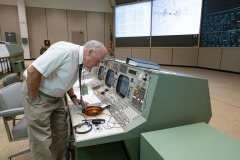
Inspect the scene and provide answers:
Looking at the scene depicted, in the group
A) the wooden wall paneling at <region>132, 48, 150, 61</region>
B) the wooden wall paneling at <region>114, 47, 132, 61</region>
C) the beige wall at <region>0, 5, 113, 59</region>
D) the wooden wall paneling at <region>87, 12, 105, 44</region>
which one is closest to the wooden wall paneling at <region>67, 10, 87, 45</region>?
the beige wall at <region>0, 5, 113, 59</region>

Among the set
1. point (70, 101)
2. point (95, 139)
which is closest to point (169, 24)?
point (70, 101)

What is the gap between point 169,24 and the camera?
6.77 metres

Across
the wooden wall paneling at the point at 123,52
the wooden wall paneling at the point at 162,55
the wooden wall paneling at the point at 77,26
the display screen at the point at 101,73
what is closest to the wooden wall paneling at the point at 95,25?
the wooden wall paneling at the point at 77,26

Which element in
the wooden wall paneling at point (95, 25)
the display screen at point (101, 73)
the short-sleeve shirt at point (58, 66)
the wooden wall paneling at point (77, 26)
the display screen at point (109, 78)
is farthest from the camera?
the wooden wall paneling at point (95, 25)

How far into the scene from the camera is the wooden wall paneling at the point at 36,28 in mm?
9195

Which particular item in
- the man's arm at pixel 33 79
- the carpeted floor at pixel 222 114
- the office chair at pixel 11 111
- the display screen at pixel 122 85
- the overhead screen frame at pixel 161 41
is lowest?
the carpeted floor at pixel 222 114

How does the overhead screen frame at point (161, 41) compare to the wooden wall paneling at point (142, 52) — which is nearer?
Result: the overhead screen frame at point (161, 41)

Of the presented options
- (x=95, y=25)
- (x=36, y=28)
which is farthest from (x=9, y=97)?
(x=95, y=25)

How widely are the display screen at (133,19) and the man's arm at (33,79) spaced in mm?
6695

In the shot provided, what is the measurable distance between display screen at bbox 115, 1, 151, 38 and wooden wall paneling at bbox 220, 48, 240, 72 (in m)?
3.10

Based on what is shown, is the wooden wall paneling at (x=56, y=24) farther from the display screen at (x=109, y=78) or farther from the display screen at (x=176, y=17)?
the display screen at (x=109, y=78)

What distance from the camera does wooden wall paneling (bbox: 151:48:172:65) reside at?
24.2ft

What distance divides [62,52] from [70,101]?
0.61 metres

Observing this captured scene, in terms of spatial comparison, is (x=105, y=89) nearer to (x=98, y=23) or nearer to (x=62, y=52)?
(x=62, y=52)
